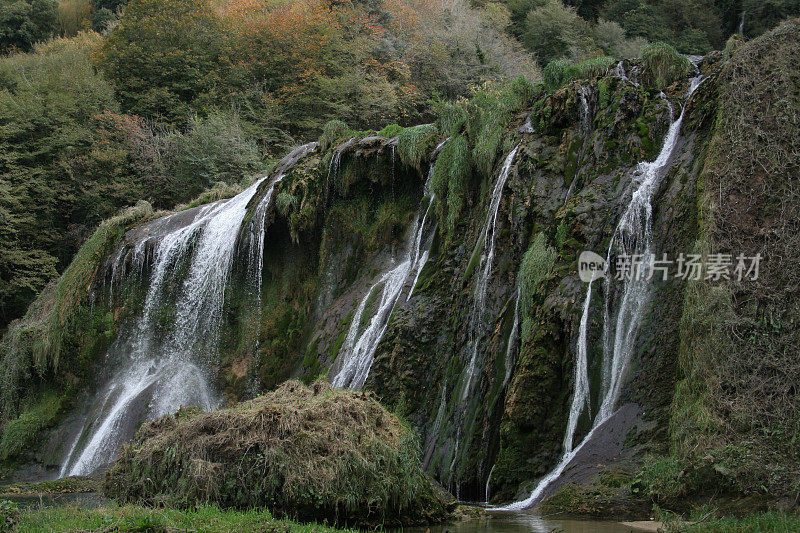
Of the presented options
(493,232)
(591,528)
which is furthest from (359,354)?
(591,528)

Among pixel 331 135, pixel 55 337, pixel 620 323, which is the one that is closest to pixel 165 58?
pixel 331 135

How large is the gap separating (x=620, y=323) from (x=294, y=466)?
4.85 m

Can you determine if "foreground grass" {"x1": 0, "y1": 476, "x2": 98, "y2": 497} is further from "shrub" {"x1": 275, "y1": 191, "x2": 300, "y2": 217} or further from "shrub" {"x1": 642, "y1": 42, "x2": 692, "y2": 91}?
"shrub" {"x1": 642, "y1": 42, "x2": 692, "y2": 91}

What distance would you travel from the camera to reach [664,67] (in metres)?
11.3

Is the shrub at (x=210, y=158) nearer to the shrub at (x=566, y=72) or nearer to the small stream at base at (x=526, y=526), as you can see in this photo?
the shrub at (x=566, y=72)

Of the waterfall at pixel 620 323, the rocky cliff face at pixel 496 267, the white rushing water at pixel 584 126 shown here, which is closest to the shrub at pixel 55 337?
the rocky cliff face at pixel 496 267

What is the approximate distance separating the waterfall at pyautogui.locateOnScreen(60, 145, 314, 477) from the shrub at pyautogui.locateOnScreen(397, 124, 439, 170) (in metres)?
4.41

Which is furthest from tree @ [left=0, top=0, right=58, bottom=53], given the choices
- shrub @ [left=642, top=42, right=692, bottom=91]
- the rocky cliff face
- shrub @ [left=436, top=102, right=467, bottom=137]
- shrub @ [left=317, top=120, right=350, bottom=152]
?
shrub @ [left=642, top=42, right=692, bottom=91]

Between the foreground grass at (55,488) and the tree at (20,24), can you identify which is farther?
the tree at (20,24)

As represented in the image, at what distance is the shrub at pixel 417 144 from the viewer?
1510cm

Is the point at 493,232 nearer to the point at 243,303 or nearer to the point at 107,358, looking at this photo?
the point at 243,303

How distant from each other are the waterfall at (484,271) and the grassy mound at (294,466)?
326 centimetres

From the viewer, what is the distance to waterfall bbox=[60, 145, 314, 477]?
54.4 feet

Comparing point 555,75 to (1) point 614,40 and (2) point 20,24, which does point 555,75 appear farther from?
(2) point 20,24
